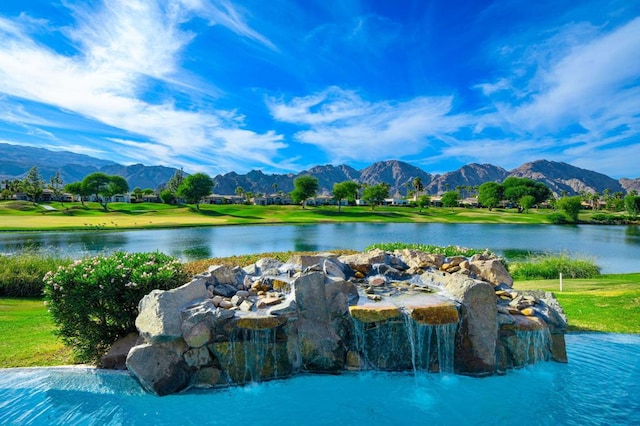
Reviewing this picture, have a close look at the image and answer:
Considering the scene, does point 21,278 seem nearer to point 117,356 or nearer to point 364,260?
point 117,356

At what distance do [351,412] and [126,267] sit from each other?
629cm

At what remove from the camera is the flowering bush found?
8.10 meters

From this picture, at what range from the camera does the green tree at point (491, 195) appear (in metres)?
151

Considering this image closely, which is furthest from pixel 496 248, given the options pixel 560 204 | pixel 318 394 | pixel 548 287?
pixel 560 204

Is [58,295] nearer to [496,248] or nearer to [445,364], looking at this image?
[445,364]

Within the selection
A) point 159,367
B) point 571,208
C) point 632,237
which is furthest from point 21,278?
point 571,208

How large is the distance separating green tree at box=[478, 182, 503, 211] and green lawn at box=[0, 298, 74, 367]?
525 ft

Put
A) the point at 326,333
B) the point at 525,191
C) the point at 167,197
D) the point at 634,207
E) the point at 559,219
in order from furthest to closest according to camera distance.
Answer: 1. the point at 525,191
2. the point at 167,197
3. the point at 634,207
4. the point at 559,219
5. the point at 326,333

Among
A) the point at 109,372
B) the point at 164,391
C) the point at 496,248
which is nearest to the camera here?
the point at 164,391

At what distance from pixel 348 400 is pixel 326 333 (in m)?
1.60

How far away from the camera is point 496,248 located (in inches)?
1684

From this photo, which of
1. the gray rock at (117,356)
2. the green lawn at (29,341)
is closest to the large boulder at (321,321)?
the gray rock at (117,356)

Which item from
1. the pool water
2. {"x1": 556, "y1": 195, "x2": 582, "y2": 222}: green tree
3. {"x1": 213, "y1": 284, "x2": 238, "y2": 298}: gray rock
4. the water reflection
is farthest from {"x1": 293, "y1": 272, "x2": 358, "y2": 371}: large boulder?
{"x1": 556, "y1": 195, "x2": 582, "y2": 222}: green tree

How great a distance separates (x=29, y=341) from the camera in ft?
33.6
